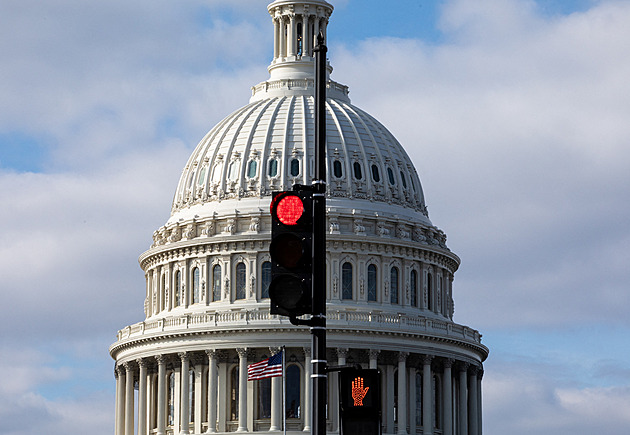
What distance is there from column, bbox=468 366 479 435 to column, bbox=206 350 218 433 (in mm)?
19873

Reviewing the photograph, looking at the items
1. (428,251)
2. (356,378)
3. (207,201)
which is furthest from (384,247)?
(356,378)

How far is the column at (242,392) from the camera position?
10269cm

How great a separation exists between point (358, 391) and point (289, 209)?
2507mm

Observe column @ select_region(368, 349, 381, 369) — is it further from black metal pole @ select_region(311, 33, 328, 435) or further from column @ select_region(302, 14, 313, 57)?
black metal pole @ select_region(311, 33, 328, 435)

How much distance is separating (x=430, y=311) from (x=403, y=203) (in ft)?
27.0

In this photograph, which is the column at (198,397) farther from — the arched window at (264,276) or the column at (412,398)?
the column at (412,398)

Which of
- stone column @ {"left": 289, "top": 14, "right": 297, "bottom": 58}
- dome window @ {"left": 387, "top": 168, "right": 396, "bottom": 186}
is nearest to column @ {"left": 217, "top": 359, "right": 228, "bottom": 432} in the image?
dome window @ {"left": 387, "top": 168, "right": 396, "bottom": 186}

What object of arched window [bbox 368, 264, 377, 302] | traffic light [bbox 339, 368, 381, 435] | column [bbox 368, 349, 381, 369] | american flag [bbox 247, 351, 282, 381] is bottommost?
traffic light [bbox 339, 368, 381, 435]

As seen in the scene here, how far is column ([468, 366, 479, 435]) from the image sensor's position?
11181 cm

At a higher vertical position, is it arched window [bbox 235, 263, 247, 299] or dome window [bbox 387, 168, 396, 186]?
dome window [bbox 387, 168, 396, 186]

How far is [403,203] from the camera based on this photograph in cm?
11275

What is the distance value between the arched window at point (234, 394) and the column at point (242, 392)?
1.59 m

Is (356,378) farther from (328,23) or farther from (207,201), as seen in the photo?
(328,23)

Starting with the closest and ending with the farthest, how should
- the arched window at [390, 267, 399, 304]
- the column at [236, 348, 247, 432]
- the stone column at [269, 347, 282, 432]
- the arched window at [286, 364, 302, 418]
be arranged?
the stone column at [269, 347, 282, 432] < the column at [236, 348, 247, 432] < the arched window at [286, 364, 302, 418] < the arched window at [390, 267, 399, 304]
